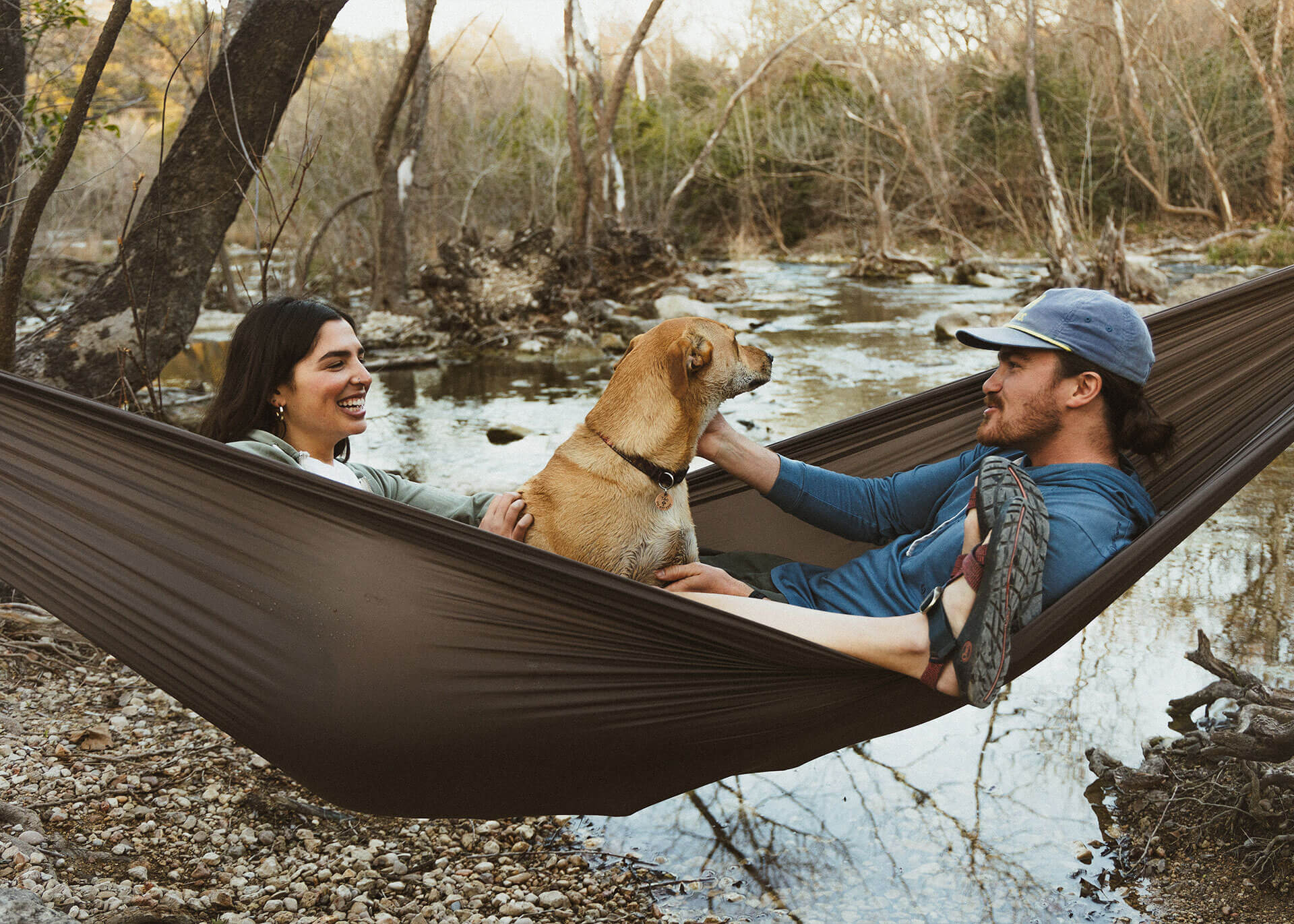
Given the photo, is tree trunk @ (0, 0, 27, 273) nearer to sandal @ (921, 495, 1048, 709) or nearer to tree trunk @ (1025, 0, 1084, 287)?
sandal @ (921, 495, 1048, 709)

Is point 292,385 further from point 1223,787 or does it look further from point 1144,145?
point 1144,145

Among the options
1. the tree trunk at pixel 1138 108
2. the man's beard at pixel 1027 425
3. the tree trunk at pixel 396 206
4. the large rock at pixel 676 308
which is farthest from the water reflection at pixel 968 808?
the tree trunk at pixel 1138 108

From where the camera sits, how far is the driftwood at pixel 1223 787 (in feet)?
7.16

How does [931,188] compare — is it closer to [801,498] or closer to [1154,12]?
[1154,12]

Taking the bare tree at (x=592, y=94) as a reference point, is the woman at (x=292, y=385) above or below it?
below

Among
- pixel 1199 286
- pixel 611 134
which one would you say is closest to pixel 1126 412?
pixel 1199 286

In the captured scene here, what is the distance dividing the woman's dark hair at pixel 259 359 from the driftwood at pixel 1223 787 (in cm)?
209

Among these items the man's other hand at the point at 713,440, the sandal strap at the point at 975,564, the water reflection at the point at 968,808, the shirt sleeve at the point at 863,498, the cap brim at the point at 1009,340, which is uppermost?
the cap brim at the point at 1009,340

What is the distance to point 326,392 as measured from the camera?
6.43 ft

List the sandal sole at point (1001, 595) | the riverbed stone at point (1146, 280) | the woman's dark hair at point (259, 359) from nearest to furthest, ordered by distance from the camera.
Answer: the sandal sole at point (1001, 595), the woman's dark hair at point (259, 359), the riverbed stone at point (1146, 280)

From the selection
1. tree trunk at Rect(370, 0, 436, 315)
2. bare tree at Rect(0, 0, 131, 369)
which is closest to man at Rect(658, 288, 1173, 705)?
bare tree at Rect(0, 0, 131, 369)

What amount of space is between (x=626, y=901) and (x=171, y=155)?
281cm

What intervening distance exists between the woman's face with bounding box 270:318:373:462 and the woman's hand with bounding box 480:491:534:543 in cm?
31

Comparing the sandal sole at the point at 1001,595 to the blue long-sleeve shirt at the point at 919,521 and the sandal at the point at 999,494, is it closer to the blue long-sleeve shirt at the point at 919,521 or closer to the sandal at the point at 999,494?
the sandal at the point at 999,494
